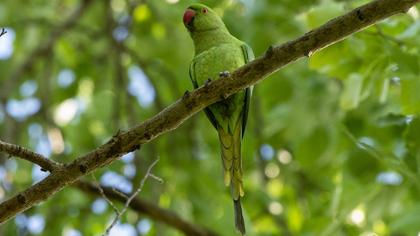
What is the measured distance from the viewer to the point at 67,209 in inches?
179

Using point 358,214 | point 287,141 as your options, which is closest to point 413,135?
point 358,214

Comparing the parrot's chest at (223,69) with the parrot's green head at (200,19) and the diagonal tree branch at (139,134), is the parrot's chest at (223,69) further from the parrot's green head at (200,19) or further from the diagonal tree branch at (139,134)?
the diagonal tree branch at (139,134)

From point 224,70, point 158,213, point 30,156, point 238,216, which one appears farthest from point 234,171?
point 158,213

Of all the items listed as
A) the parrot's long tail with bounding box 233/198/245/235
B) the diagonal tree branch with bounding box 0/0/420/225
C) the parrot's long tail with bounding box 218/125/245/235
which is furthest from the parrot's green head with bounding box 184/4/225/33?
the parrot's long tail with bounding box 233/198/245/235

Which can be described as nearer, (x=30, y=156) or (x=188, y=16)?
(x=30, y=156)

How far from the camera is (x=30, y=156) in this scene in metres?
2.19

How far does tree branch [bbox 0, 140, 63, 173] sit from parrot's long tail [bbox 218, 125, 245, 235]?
0.71 m

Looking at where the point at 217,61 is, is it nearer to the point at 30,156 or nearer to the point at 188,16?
the point at 188,16

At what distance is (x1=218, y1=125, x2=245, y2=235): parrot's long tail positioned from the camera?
8.66ft

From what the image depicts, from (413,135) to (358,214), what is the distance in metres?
1.17

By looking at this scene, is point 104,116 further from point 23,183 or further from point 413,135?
point 413,135

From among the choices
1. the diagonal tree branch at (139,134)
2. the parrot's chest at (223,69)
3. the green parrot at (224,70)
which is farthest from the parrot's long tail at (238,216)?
the diagonal tree branch at (139,134)

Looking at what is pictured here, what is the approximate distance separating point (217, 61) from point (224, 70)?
4 cm

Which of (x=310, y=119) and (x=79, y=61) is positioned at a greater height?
(x=79, y=61)
